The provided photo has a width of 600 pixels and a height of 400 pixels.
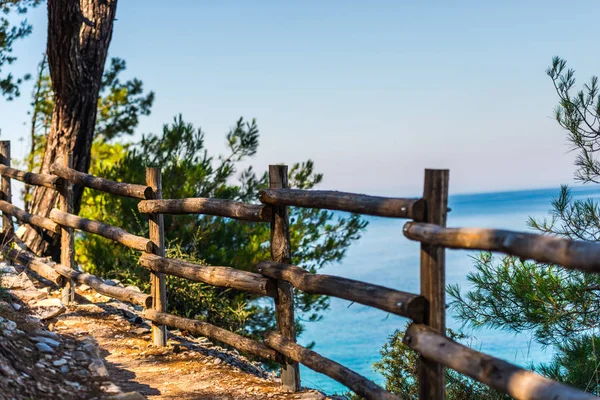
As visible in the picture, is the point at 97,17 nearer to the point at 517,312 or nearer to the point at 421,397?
the point at 517,312

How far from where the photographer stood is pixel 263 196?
504 cm

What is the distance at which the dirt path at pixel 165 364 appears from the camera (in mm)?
5316

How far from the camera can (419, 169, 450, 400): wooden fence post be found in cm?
381

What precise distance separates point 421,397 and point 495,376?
2.52 ft

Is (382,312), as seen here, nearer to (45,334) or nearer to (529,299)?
(529,299)

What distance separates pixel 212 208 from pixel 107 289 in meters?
2.20

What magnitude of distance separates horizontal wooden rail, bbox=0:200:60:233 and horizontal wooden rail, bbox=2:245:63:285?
0.41 meters

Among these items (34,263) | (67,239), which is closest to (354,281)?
(67,239)

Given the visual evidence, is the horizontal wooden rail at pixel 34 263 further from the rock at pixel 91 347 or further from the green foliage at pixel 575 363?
the green foliage at pixel 575 363

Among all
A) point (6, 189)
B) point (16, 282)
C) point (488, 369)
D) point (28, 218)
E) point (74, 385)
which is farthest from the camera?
point (6, 189)

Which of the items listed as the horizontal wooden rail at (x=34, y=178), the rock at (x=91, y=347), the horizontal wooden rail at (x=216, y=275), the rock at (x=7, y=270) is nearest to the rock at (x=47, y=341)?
the rock at (x=91, y=347)

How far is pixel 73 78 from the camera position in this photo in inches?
389

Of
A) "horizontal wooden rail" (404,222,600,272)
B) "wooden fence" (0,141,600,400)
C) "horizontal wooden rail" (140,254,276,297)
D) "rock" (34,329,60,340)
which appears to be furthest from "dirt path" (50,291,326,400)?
"horizontal wooden rail" (404,222,600,272)

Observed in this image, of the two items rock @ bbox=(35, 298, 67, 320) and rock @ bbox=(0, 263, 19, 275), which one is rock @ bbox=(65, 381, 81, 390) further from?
rock @ bbox=(0, 263, 19, 275)
